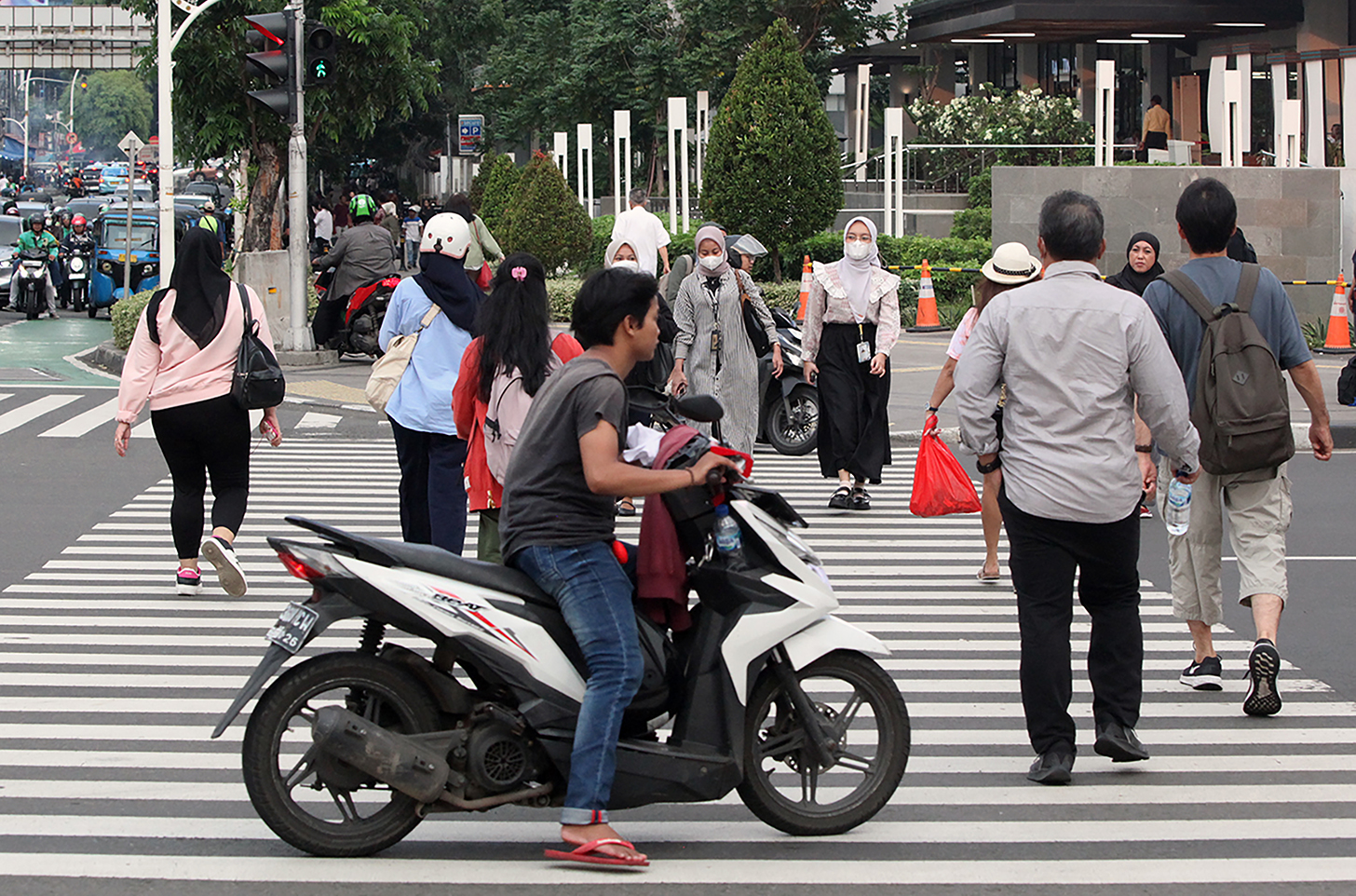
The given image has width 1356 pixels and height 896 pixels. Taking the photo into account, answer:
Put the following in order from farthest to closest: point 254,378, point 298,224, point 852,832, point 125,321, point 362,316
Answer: point 125,321, point 362,316, point 298,224, point 254,378, point 852,832

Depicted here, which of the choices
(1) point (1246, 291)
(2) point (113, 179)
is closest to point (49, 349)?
(1) point (1246, 291)

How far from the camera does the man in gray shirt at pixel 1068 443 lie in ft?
18.1

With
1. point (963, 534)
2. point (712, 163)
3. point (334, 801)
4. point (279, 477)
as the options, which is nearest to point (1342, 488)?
point (963, 534)

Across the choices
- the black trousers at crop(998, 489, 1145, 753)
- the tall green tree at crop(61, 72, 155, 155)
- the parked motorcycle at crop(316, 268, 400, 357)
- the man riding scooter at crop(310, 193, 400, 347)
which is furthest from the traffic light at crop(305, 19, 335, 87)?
the tall green tree at crop(61, 72, 155, 155)

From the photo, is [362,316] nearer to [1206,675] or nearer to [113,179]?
[1206,675]

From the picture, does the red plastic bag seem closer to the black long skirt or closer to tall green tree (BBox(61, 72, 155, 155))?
the black long skirt

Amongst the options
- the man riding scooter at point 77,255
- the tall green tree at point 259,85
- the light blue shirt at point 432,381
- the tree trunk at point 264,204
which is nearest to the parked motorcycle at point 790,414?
the light blue shirt at point 432,381

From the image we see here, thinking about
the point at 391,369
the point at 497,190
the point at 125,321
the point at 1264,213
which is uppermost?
the point at 497,190

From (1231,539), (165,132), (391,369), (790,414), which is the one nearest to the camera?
(1231,539)

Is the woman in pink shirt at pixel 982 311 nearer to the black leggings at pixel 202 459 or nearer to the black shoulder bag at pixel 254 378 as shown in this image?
the black shoulder bag at pixel 254 378

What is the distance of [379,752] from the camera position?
4738 mm

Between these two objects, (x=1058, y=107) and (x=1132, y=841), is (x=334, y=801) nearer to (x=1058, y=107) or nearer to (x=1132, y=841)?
(x=1132, y=841)

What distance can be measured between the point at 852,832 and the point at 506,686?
3.77ft

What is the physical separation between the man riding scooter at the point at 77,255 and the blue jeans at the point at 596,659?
2683cm
